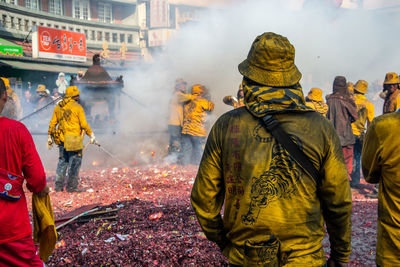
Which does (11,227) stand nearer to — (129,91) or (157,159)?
(157,159)

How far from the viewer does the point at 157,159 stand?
1096 centimetres

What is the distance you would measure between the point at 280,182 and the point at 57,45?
2164 cm

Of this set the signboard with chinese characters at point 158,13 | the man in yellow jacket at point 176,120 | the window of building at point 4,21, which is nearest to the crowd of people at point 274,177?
the man in yellow jacket at point 176,120

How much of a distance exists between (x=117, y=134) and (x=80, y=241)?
6789 mm

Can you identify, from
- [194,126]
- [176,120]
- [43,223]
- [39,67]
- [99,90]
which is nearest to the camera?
[43,223]

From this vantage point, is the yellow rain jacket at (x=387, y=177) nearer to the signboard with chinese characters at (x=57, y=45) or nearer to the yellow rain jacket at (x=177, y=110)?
the yellow rain jacket at (x=177, y=110)

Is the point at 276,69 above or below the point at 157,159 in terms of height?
above

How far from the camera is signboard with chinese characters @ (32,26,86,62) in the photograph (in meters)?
18.9

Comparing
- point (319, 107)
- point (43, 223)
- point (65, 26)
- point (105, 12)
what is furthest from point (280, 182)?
point (105, 12)

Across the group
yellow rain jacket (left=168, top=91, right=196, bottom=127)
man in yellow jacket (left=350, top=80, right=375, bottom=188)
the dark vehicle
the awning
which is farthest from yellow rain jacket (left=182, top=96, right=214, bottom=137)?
the awning

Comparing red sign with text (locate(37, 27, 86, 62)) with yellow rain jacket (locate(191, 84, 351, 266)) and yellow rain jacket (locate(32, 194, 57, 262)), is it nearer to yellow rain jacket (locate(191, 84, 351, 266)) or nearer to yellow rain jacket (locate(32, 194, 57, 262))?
yellow rain jacket (locate(32, 194, 57, 262))

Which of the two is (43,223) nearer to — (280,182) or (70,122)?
(280,182)

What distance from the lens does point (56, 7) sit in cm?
3030

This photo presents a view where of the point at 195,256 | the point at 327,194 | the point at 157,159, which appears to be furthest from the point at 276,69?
the point at 157,159
